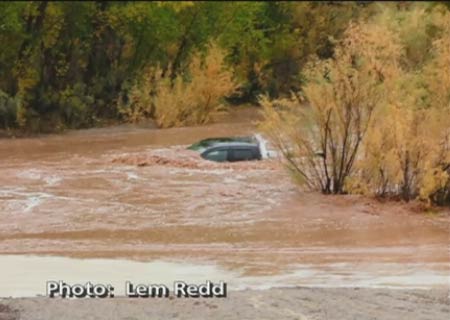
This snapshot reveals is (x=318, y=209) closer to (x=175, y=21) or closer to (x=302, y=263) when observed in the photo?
(x=302, y=263)

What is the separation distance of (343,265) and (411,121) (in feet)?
21.1

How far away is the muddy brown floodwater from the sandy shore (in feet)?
8.19

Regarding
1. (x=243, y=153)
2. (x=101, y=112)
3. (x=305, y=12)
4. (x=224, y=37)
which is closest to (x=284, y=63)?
(x=305, y=12)

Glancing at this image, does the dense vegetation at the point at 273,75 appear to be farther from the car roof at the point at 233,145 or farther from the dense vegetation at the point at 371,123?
the car roof at the point at 233,145

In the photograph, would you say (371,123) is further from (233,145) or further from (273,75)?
(273,75)

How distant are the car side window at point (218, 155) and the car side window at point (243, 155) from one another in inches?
9.7

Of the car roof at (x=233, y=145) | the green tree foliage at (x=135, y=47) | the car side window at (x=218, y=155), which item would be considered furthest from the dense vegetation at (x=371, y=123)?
the green tree foliage at (x=135, y=47)

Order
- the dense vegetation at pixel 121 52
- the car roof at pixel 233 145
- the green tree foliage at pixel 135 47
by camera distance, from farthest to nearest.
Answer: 1. the dense vegetation at pixel 121 52
2. the green tree foliage at pixel 135 47
3. the car roof at pixel 233 145

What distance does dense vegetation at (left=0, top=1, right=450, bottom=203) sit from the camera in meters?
22.9

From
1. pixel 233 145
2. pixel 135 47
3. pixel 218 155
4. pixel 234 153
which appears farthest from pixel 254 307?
pixel 135 47

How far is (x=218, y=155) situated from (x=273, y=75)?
23.9 meters

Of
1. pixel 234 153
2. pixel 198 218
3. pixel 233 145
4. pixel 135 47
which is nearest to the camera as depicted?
pixel 198 218

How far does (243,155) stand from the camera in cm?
2830

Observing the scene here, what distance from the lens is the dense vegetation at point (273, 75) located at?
22.9 metres
